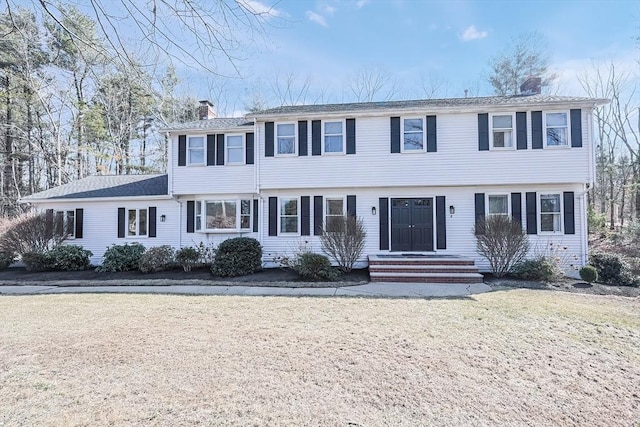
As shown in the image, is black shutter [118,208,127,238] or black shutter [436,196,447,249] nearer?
black shutter [436,196,447,249]

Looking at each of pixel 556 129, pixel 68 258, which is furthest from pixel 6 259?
pixel 556 129

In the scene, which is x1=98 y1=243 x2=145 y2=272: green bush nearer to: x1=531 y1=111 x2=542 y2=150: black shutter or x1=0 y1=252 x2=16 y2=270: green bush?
x1=0 y1=252 x2=16 y2=270: green bush

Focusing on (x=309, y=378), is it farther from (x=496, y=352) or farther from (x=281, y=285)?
(x=281, y=285)

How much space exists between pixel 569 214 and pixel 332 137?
330 inches

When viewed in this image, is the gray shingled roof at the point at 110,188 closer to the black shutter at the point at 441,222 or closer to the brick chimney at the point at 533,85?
the black shutter at the point at 441,222

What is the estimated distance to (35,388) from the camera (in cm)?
321

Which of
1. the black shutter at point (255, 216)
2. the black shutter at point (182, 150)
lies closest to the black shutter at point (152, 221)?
the black shutter at point (182, 150)

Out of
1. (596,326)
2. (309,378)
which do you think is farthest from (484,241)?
(309,378)

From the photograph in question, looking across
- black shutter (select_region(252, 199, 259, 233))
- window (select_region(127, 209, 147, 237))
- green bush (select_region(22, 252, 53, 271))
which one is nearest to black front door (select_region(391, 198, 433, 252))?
black shutter (select_region(252, 199, 259, 233))

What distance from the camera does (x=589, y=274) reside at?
924cm

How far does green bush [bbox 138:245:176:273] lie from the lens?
1107 cm

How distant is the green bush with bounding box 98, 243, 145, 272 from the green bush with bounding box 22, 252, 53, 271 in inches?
76.7

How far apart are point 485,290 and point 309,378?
6.58 m

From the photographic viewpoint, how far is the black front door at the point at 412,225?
37.8ft
